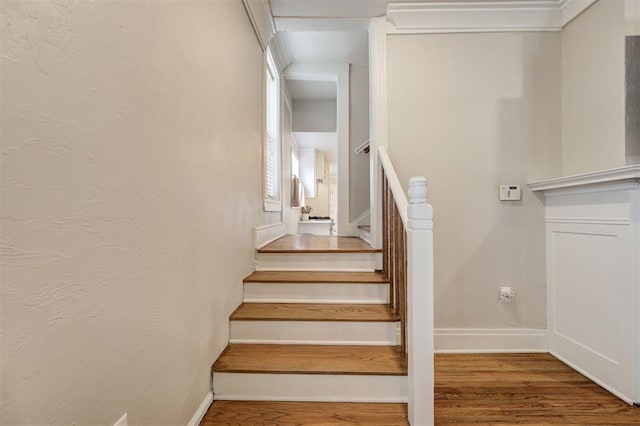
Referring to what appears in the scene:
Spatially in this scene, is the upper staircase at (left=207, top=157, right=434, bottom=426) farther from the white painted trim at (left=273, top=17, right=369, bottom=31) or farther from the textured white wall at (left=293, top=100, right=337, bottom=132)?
the textured white wall at (left=293, top=100, right=337, bottom=132)

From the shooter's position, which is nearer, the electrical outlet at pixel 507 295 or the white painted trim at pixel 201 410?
the white painted trim at pixel 201 410

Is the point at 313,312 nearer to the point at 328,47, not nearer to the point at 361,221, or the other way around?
the point at 361,221

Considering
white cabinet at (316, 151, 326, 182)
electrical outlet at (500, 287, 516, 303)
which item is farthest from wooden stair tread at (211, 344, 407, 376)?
white cabinet at (316, 151, 326, 182)

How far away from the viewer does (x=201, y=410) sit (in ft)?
4.45

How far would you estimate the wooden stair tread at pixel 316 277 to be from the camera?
196 centimetres

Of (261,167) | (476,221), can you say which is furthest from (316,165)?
(476,221)

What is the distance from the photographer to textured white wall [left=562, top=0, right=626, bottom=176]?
1841mm

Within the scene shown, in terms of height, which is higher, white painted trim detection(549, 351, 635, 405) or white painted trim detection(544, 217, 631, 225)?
white painted trim detection(544, 217, 631, 225)

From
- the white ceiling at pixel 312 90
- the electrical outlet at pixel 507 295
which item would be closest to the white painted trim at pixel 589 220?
the electrical outlet at pixel 507 295

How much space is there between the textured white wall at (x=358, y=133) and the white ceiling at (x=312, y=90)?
49 centimetres

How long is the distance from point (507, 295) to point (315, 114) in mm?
3747

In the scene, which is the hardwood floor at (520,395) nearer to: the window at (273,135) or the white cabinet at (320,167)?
the window at (273,135)

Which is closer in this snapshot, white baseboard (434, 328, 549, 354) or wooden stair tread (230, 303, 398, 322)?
wooden stair tread (230, 303, 398, 322)

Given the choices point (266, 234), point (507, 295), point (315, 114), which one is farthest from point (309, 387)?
point (315, 114)
